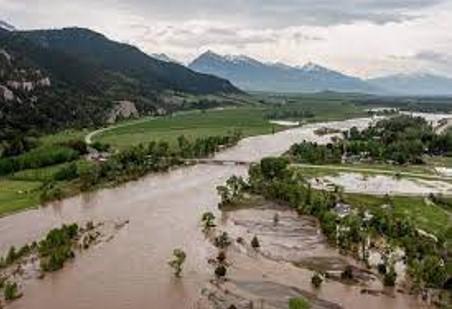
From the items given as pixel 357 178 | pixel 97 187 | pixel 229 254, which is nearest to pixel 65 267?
pixel 229 254

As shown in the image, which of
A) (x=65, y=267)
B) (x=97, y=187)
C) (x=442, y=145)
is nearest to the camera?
(x=65, y=267)

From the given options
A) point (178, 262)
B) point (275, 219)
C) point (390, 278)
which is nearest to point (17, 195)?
point (275, 219)

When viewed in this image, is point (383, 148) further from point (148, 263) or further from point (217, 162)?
point (148, 263)

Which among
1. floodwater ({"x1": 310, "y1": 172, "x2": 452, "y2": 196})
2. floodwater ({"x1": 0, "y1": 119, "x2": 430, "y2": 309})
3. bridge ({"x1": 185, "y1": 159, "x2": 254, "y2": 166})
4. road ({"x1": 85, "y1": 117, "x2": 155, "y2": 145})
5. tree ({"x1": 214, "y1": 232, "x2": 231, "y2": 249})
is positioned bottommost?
floodwater ({"x1": 0, "y1": 119, "x2": 430, "y2": 309})

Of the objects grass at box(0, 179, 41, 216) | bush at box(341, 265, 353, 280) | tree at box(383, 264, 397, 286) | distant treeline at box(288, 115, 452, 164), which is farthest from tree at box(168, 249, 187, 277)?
distant treeline at box(288, 115, 452, 164)

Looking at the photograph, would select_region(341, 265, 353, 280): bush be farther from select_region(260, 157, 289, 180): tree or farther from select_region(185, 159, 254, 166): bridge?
select_region(185, 159, 254, 166): bridge

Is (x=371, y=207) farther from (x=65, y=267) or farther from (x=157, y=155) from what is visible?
(x=157, y=155)
